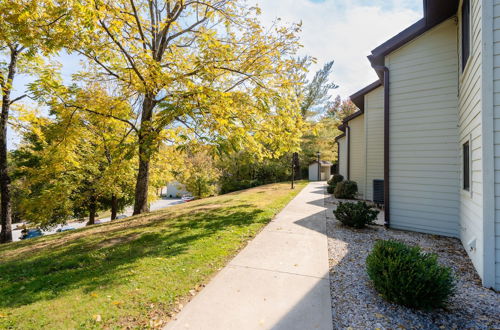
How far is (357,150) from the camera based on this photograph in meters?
12.8

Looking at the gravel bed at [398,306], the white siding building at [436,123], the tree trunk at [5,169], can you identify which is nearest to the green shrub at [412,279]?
the gravel bed at [398,306]

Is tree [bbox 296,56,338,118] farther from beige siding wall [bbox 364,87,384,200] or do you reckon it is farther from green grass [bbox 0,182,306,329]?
green grass [bbox 0,182,306,329]

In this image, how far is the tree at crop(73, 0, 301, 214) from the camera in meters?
5.59

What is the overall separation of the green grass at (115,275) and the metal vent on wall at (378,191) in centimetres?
604

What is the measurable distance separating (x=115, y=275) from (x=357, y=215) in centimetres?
586

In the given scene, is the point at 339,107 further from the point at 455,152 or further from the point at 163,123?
the point at 163,123

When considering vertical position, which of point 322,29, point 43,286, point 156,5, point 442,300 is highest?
point 156,5

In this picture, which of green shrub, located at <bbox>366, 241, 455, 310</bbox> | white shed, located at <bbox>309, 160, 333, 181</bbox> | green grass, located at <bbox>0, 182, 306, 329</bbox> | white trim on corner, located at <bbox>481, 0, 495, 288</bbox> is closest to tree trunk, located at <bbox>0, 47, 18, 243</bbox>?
green grass, located at <bbox>0, 182, 306, 329</bbox>

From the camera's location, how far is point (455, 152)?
5547 millimetres

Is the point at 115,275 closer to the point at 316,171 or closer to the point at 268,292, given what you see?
the point at 268,292

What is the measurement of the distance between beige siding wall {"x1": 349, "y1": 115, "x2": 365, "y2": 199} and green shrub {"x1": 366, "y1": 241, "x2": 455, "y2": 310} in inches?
391

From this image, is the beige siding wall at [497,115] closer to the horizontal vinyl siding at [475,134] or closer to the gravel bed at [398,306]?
the horizontal vinyl siding at [475,134]

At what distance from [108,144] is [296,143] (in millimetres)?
7310

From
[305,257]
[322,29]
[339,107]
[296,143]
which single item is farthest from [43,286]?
[339,107]
